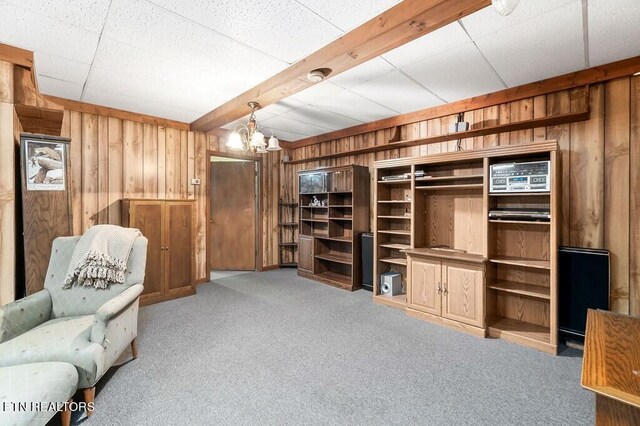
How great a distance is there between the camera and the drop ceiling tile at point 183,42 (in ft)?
6.52

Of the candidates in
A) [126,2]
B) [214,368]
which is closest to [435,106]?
[126,2]

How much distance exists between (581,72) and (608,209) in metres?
1.30

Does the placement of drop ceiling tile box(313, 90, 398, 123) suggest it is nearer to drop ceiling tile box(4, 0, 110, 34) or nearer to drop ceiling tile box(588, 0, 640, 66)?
drop ceiling tile box(588, 0, 640, 66)

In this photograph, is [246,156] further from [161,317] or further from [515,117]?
[515,117]

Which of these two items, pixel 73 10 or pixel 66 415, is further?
pixel 73 10

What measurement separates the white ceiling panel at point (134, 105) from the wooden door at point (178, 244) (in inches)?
49.6

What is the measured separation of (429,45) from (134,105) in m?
3.59

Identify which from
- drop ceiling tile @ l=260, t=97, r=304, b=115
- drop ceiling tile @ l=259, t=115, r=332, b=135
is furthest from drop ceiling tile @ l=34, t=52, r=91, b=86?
drop ceiling tile @ l=259, t=115, r=332, b=135

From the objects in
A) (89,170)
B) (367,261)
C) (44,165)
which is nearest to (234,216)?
(89,170)

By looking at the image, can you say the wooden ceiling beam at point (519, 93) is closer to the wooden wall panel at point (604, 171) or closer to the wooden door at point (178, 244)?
the wooden wall panel at point (604, 171)

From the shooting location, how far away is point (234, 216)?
19.1ft

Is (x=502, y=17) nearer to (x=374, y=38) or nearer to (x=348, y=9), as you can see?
(x=374, y=38)

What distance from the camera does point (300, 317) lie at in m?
3.38

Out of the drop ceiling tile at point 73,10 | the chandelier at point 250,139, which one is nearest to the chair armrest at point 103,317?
the chandelier at point 250,139
